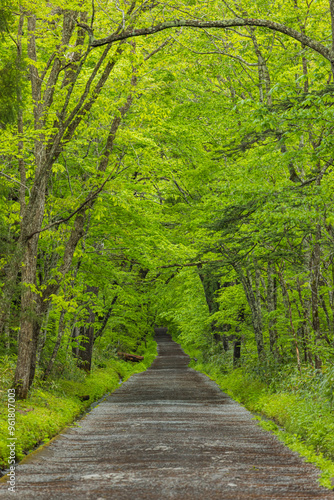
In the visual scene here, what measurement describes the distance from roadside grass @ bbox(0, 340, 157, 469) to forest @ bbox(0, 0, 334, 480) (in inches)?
6.4

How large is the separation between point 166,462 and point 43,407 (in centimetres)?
483

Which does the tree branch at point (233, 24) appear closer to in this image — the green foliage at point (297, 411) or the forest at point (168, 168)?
the forest at point (168, 168)

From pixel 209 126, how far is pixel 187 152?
1.75m

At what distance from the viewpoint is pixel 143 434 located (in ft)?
31.9

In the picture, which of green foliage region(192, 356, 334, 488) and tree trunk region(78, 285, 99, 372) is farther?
tree trunk region(78, 285, 99, 372)

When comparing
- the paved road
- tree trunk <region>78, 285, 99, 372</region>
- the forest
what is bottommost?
the paved road

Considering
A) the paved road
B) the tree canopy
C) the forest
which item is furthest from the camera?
the tree canopy

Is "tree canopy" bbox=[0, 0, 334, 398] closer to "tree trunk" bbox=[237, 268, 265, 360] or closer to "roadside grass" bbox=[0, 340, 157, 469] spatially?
"tree trunk" bbox=[237, 268, 265, 360]

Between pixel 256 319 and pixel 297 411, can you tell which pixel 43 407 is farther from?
pixel 256 319

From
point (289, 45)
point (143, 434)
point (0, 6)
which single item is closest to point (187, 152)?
point (289, 45)

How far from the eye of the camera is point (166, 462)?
7.10 metres

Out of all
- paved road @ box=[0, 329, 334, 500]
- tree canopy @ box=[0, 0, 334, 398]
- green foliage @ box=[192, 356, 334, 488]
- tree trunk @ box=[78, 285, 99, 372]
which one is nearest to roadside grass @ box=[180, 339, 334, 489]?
green foliage @ box=[192, 356, 334, 488]

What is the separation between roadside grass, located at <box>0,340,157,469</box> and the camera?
26.8 ft

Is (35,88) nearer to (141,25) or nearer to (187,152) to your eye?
(141,25)
